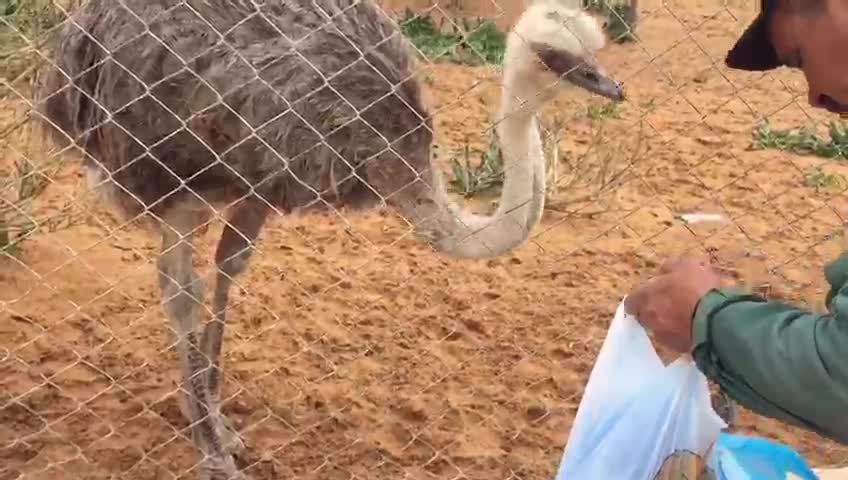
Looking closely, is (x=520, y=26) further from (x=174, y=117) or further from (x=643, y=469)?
(x=643, y=469)

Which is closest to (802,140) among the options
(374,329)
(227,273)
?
(374,329)

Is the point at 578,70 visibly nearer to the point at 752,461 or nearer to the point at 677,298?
the point at 752,461

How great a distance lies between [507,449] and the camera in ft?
8.50

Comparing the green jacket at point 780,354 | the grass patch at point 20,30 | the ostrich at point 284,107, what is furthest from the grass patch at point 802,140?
the green jacket at point 780,354

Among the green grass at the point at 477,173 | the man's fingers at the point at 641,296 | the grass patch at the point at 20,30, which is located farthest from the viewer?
the green grass at the point at 477,173

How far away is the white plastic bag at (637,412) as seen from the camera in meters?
1.66

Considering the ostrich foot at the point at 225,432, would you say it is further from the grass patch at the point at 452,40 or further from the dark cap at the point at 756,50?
the grass patch at the point at 452,40

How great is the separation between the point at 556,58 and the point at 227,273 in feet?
3.41

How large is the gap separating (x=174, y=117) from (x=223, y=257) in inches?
22.7

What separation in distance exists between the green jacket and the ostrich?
1143mm

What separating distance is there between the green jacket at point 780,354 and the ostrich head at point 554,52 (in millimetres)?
1182

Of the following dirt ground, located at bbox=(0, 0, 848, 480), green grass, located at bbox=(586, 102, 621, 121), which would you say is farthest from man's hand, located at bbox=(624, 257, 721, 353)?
green grass, located at bbox=(586, 102, 621, 121)

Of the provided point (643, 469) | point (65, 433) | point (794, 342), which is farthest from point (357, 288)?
point (794, 342)

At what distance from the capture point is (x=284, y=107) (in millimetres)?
2268
